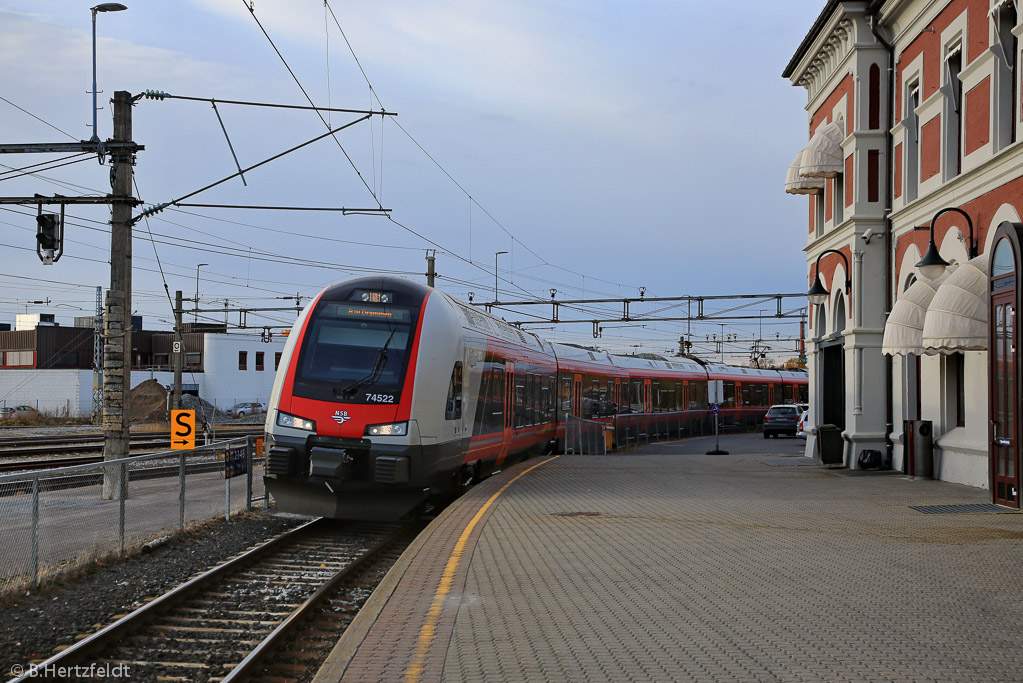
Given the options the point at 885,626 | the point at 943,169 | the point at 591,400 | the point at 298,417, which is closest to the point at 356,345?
the point at 298,417

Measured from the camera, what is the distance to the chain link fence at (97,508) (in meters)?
8.67

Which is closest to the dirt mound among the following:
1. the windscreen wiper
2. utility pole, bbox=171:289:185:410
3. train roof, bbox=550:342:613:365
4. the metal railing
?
utility pole, bbox=171:289:185:410

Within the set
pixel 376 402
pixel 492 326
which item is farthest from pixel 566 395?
pixel 376 402

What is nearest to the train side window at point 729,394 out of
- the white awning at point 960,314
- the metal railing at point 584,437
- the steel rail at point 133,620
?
the metal railing at point 584,437

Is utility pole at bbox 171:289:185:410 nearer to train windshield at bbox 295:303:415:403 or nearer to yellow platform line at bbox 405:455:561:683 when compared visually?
train windshield at bbox 295:303:415:403

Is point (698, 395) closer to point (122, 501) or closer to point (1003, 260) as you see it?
point (1003, 260)

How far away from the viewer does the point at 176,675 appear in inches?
265

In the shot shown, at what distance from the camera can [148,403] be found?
58.4 metres

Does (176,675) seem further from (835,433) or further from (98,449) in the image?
(98,449)

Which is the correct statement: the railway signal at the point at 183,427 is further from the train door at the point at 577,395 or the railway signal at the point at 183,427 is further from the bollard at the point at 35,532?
the train door at the point at 577,395

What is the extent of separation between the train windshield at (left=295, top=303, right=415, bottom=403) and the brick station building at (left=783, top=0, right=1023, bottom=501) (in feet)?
27.5

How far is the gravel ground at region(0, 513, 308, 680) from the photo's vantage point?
730 cm

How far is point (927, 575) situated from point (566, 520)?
16.3 feet

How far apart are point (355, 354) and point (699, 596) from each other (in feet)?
22.9
